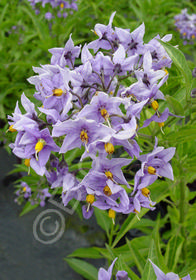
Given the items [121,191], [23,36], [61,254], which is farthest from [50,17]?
[121,191]

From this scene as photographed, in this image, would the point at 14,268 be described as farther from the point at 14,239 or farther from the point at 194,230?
the point at 194,230

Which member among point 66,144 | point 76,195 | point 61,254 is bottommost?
point 61,254

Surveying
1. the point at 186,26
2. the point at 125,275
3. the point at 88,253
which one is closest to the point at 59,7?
the point at 186,26

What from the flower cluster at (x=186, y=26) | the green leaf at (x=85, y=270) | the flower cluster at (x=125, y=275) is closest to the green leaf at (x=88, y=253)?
the green leaf at (x=85, y=270)

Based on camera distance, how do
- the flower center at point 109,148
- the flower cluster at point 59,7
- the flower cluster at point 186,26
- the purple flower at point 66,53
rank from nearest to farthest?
the flower center at point 109,148, the purple flower at point 66,53, the flower cluster at point 59,7, the flower cluster at point 186,26

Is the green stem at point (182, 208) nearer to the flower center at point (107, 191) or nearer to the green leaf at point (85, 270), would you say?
the green leaf at point (85, 270)

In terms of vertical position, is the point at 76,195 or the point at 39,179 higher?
the point at 76,195
